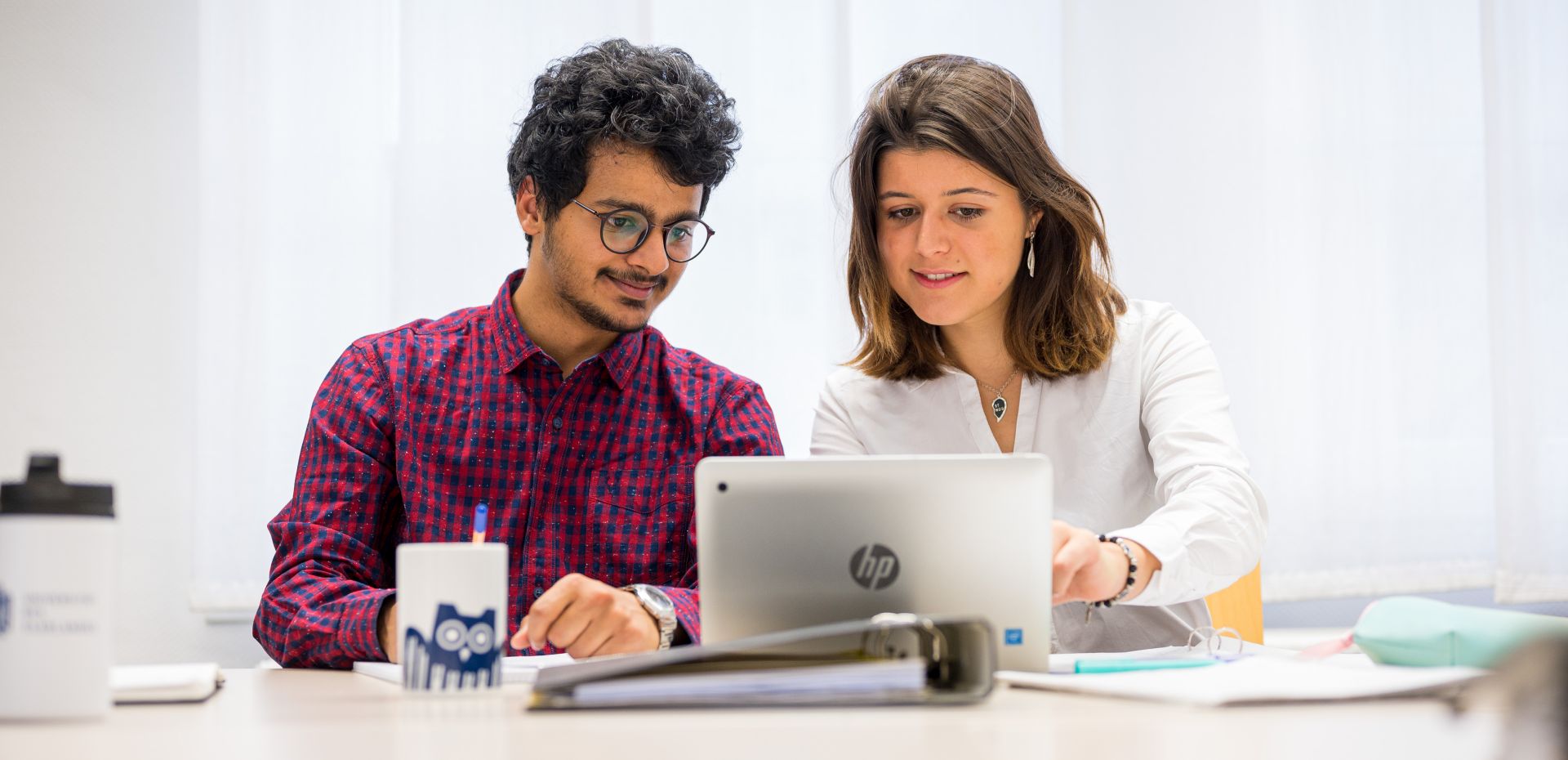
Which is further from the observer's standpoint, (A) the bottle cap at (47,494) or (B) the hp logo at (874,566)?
(B) the hp logo at (874,566)

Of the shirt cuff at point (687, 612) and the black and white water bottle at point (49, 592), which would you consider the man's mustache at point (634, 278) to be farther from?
the black and white water bottle at point (49, 592)

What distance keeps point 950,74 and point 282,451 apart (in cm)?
137

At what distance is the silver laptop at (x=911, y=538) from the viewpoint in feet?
3.43

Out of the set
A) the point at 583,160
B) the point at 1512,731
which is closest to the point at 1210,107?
the point at 583,160

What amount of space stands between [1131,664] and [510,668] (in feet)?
1.82

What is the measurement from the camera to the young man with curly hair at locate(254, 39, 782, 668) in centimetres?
170

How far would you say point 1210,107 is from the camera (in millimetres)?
2660

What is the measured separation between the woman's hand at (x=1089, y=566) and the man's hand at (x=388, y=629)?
694 millimetres

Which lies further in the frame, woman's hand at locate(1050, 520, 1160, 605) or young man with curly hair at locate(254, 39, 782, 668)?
young man with curly hair at locate(254, 39, 782, 668)

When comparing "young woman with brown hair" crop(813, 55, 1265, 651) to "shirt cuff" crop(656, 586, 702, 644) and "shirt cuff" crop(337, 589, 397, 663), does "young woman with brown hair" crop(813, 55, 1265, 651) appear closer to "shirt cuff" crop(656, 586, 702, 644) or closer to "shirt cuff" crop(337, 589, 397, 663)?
"shirt cuff" crop(656, 586, 702, 644)

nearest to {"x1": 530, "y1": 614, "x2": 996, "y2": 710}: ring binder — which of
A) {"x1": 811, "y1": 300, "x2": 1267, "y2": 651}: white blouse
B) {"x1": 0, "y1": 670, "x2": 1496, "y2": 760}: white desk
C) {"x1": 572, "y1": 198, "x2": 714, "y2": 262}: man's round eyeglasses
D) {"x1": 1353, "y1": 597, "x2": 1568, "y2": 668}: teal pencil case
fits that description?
{"x1": 0, "y1": 670, "x2": 1496, "y2": 760}: white desk

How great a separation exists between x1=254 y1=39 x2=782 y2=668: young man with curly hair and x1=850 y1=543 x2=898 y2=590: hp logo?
69 centimetres

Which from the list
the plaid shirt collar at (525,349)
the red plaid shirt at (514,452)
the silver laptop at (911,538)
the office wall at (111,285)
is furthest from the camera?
the office wall at (111,285)

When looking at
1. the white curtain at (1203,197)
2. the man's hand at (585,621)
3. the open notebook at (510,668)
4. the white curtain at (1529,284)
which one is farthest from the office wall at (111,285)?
the white curtain at (1529,284)
